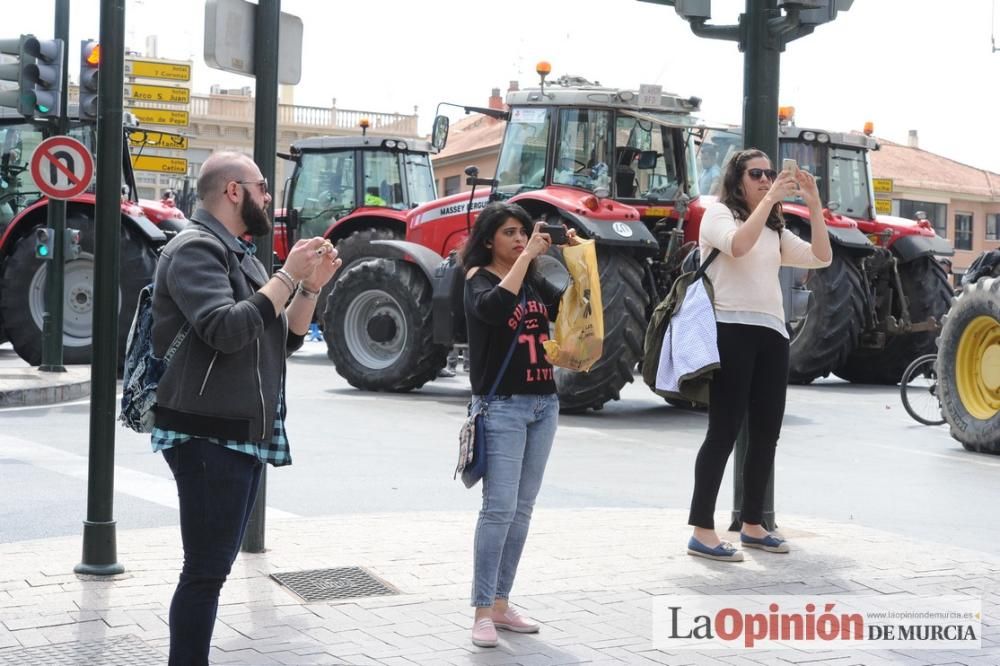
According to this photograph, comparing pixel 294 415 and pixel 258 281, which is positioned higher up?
pixel 258 281

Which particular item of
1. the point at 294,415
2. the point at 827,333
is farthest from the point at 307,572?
the point at 827,333

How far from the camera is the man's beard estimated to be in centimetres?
435

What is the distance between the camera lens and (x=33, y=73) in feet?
45.7

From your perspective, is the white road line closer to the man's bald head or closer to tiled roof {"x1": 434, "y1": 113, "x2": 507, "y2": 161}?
the man's bald head

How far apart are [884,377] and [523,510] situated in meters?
14.6

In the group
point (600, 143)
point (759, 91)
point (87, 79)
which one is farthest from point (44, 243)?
point (759, 91)

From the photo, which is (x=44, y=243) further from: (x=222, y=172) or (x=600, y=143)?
(x=222, y=172)

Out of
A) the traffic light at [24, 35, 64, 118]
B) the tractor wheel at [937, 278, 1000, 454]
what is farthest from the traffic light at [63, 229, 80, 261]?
the tractor wheel at [937, 278, 1000, 454]

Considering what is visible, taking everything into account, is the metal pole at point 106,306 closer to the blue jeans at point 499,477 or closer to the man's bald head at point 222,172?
the blue jeans at point 499,477

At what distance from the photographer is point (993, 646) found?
16.8 feet

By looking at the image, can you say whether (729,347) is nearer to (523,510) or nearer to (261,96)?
(523,510)

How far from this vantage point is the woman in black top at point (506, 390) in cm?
514

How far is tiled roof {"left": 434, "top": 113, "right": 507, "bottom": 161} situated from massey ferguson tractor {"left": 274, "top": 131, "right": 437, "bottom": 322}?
35.8 m

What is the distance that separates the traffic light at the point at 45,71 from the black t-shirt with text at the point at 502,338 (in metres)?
9.81
